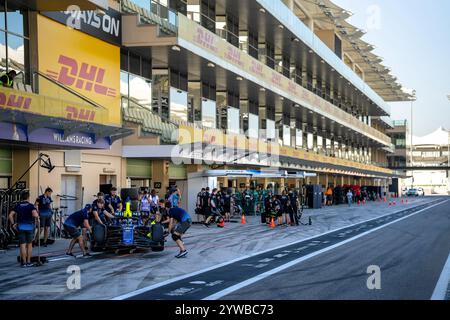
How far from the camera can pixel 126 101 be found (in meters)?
24.7

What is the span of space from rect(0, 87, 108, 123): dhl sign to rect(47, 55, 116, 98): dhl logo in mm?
2163

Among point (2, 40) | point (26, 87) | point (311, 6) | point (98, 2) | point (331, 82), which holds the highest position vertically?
point (311, 6)

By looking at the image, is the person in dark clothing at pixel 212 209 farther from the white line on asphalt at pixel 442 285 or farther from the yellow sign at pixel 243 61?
the white line on asphalt at pixel 442 285

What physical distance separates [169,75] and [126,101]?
518 centimetres

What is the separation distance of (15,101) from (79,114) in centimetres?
306

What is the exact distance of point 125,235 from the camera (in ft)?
50.3

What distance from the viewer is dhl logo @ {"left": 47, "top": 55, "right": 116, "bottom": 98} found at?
67.8 feet

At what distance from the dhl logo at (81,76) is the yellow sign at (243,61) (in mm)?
3628

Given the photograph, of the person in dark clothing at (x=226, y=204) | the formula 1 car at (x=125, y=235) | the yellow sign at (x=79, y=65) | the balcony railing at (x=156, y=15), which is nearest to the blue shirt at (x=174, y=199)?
the yellow sign at (x=79, y=65)

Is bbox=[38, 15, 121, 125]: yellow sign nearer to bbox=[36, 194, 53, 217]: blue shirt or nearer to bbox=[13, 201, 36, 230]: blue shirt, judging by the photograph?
bbox=[36, 194, 53, 217]: blue shirt

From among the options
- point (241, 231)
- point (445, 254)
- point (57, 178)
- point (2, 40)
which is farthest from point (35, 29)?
→ point (445, 254)

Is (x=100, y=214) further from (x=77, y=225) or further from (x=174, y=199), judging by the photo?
(x=174, y=199)

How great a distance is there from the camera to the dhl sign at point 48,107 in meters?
15.4

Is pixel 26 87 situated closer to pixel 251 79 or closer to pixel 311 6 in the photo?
pixel 251 79
